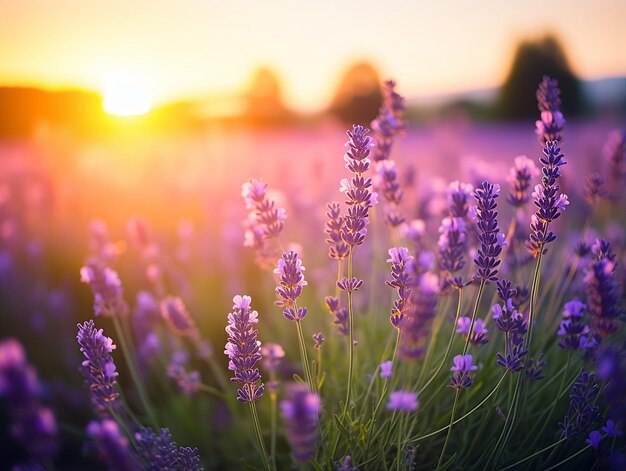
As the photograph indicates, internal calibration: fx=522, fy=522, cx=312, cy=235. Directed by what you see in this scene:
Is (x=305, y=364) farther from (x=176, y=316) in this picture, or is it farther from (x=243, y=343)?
(x=176, y=316)

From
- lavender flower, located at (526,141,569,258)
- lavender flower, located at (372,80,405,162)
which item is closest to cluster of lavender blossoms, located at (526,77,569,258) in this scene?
lavender flower, located at (526,141,569,258)

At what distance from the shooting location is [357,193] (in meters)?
1.45

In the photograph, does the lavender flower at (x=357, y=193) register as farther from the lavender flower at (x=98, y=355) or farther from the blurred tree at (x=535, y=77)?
the blurred tree at (x=535, y=77)

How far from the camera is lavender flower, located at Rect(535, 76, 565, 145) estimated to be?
5.15 ft

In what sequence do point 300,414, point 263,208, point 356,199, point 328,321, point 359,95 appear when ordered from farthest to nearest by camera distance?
point 359,95, point 328,321, point 263,208, point 356,199, point 300,414

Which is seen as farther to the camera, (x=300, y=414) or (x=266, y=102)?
(x=266, y=102)

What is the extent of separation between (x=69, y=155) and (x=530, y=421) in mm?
4862

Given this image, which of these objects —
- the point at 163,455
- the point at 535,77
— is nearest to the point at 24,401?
the point at 163,455

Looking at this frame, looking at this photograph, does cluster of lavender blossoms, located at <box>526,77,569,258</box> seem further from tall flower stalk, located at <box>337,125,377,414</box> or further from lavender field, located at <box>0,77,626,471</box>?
tall flower stalk, located at <box>337,125,377,414</box>

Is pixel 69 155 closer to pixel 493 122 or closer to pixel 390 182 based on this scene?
pixel 390 182

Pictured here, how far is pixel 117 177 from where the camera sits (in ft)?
19.0

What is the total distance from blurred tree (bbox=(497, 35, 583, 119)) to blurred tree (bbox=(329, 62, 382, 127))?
5.12 meters

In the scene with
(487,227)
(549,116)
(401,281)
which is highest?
(549,116)

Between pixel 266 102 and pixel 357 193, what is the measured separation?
25.6m
